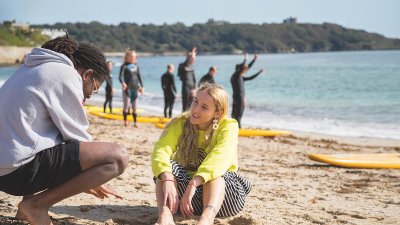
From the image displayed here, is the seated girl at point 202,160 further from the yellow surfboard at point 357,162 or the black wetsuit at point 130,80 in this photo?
the black wetsuit at point 130,80

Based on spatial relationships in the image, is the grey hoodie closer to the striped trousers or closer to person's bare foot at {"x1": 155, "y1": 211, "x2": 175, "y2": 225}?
person's bare foot at {"x1": 155, "y1": 211, "x2": 175, "y2": 225}

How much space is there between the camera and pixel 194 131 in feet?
12.6

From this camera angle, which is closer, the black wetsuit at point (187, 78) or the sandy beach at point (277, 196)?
the sandy beach at point (277, 196)

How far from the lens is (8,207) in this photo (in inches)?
149

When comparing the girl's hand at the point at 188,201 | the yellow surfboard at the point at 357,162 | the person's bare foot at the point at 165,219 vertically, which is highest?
the girl's hand at the point at 188,201

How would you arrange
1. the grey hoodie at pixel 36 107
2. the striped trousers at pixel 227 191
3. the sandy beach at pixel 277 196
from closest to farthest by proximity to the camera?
the grey hoodie at pixel 36 107, the striped trousers at pixel 227 191, the sandy beach at pixel 277 196

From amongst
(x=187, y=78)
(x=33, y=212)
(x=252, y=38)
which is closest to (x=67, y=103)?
(x=33, y=212)

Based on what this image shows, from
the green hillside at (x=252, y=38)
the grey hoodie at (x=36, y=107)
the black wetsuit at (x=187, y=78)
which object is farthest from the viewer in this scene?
the green hillside at (x=252, y=38)

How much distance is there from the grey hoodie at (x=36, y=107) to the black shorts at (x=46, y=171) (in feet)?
0.13

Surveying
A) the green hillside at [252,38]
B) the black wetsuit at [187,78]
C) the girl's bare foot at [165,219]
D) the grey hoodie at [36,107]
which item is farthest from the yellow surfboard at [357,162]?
the green hillside at [252,38]

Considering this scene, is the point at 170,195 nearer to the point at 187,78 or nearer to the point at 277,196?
the point at 277,196

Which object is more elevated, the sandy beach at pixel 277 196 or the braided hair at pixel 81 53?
the braided hair at pixel 81 53

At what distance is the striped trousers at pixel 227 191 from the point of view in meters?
3.67

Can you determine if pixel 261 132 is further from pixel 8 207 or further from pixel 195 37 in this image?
pixel 195 37
